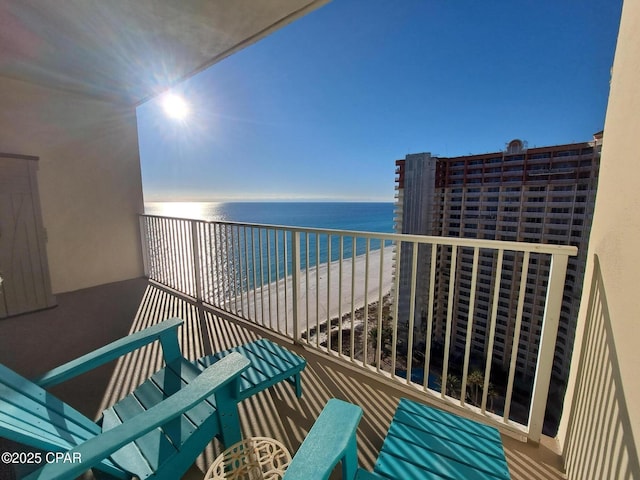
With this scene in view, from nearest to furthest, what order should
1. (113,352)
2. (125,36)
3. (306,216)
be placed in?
(113,352) < (125,36) < (306,216)

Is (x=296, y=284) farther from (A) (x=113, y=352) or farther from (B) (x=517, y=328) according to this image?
(B) (x=517, y=328)

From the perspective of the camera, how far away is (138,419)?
0.82 metres

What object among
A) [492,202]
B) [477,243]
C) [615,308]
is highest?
[492,202]

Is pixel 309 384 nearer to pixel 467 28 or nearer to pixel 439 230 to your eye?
pixel 439 230

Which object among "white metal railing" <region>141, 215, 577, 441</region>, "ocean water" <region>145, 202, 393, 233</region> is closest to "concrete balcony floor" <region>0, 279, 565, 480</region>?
"white metal railing" <region>141, 215, 577, 441</region>

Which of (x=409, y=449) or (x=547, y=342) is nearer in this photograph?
(x=409, y=449)

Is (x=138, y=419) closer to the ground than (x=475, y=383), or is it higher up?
higher up

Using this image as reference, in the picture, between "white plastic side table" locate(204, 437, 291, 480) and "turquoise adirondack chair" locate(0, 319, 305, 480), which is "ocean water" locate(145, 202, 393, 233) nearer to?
"turquoise adirondack chair" locate(0, 319, 305, 480)

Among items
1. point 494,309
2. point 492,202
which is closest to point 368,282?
point 494,309

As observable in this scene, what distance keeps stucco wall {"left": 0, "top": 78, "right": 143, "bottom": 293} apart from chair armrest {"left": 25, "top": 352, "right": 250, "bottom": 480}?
4245mm

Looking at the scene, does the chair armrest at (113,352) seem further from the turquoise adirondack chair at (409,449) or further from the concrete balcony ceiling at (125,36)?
the concrete balcony ceiling at (125,36)

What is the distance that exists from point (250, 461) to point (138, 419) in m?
0.51

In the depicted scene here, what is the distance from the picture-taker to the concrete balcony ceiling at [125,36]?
217cm

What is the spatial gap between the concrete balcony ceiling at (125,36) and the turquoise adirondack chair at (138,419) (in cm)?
262
